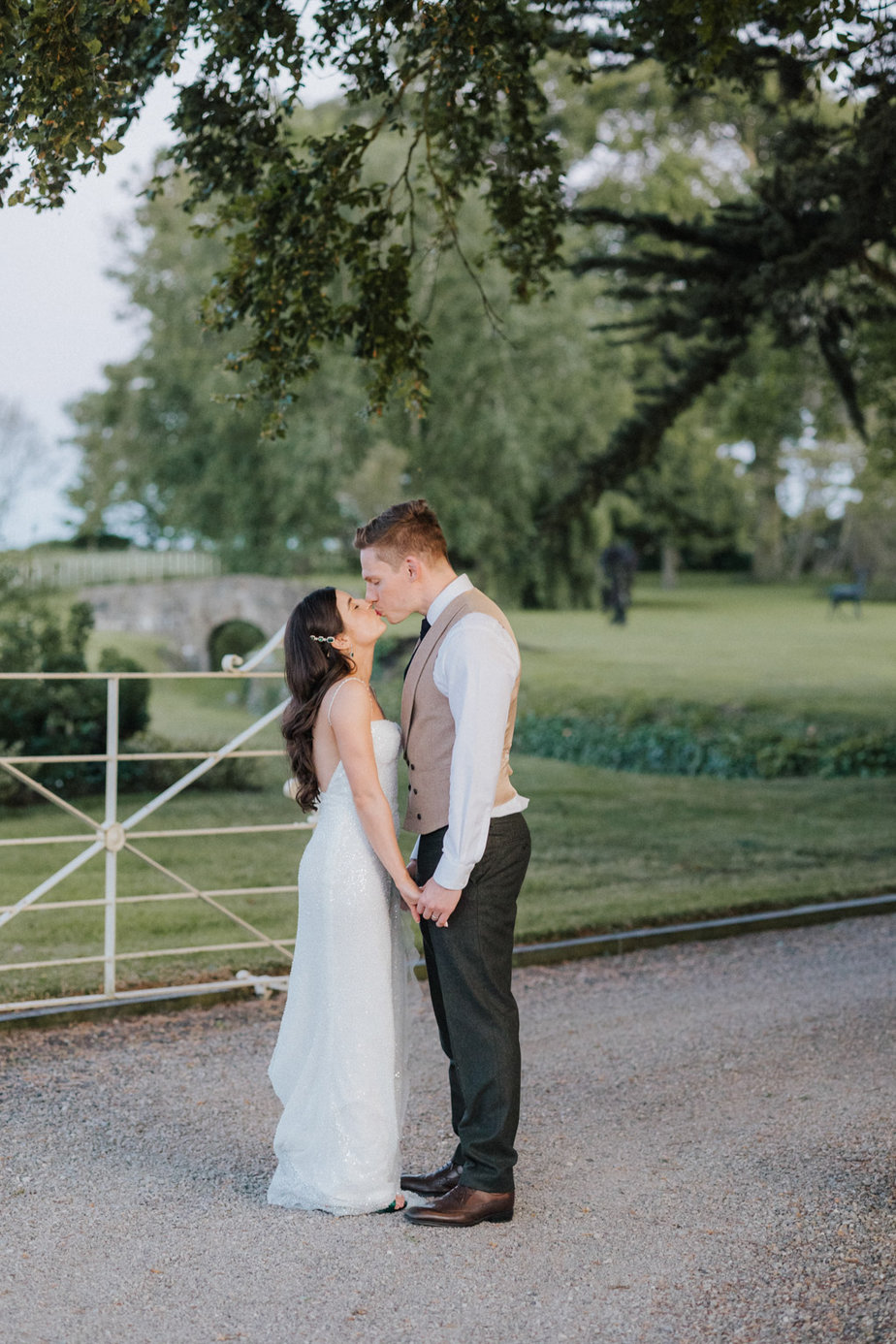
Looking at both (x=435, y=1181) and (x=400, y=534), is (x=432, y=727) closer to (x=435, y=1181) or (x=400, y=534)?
(x=400, y=534)

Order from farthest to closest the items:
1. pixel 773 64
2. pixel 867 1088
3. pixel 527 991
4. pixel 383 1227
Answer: pixel 773 64
pixel 527 991
pixel 867 1088
pixel 383 1227

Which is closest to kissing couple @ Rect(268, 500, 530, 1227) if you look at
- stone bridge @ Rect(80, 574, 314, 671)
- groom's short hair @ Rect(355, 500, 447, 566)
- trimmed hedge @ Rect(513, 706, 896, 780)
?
groom's short hair @ Rect(355, 500, 447, 566)

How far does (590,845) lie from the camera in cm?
1209

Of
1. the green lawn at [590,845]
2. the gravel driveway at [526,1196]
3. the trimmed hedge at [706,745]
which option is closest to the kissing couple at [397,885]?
the gravel driveway at [526,1196]

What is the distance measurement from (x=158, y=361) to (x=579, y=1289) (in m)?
33.1

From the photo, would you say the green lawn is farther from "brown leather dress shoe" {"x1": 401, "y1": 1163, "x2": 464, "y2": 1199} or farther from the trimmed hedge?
"brown leather dress shoe" {"x1": 401, "y1": 1163, "x2": 464, "y2": 1199}

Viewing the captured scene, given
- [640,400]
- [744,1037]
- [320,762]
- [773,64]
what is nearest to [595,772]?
[640,400]

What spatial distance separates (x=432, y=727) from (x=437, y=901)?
1.62ft

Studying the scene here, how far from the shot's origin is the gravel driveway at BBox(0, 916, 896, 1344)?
130 inches

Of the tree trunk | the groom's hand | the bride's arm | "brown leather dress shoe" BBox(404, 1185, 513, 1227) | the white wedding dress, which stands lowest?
"brown leather dress shoe" BBox(404, 1185, 513, 1227)

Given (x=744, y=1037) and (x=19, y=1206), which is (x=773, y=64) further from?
(x=19, y=1206)

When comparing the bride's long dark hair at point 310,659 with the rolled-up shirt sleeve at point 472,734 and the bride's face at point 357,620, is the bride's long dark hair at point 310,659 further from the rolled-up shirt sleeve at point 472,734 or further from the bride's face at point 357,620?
the rolled-up shirt sleeve at point 472,734

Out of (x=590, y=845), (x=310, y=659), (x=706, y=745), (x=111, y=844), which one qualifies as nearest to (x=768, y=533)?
(x=706, y=745)

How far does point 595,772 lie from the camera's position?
56.3 feet
